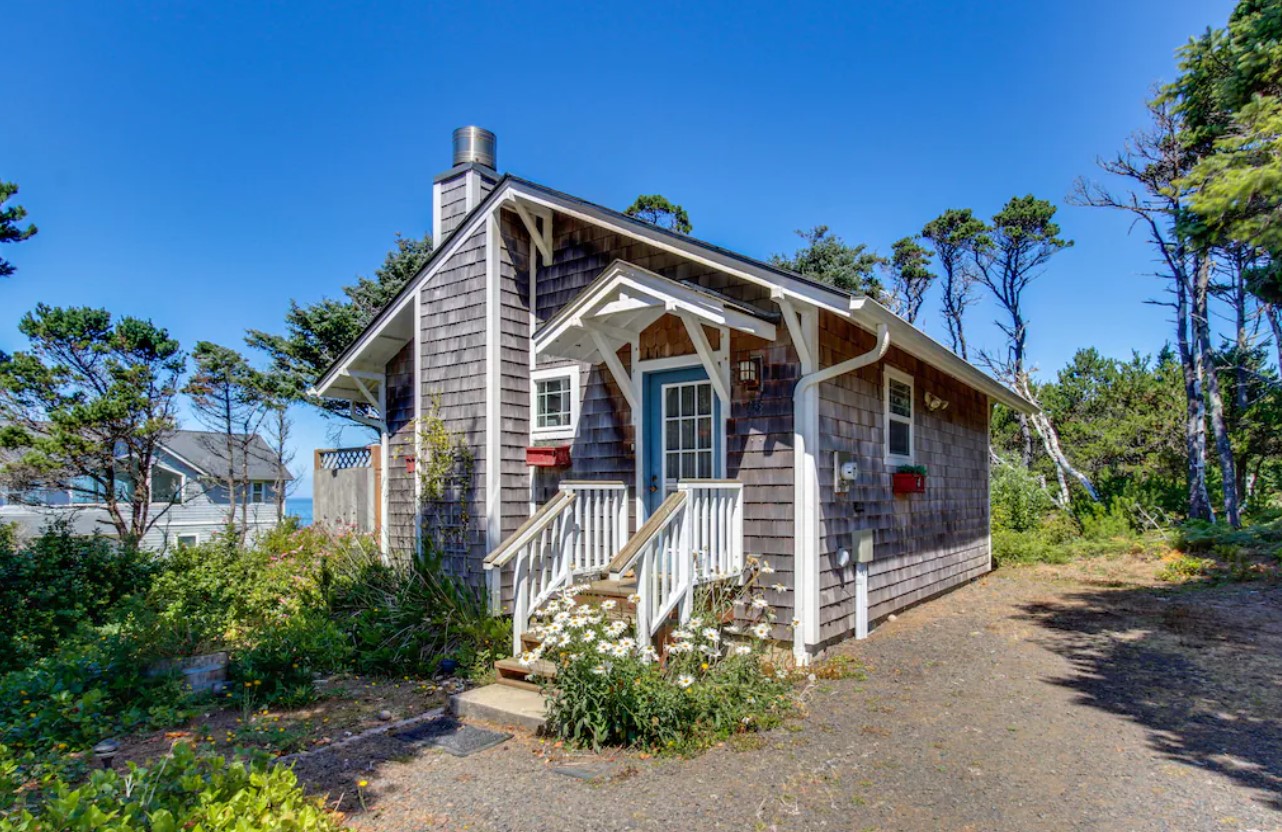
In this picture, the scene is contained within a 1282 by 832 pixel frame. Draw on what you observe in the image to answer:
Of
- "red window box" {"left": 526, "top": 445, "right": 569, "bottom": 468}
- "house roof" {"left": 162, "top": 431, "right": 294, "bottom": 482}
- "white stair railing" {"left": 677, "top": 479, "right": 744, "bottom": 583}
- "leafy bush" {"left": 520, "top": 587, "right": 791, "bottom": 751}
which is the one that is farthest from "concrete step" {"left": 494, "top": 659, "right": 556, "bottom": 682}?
"house roof" {"left": 162, "top": 431, "right": 294, "bottom": 482}

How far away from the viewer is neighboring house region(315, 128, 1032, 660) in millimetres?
5941

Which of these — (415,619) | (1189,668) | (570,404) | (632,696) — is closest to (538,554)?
(415,619)

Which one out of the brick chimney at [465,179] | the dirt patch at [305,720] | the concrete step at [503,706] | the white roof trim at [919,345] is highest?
the brick chimney at [465,179]

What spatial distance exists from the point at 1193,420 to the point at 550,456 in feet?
50.4

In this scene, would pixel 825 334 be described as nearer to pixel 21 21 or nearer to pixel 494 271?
pixel 494 271

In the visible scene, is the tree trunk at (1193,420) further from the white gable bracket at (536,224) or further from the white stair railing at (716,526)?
the white gable bracket at (536,224)

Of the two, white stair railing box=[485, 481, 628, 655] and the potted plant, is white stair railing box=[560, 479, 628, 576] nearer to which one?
white stair railing box=[485, 481, 628, 655]

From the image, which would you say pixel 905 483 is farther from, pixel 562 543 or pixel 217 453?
pixel 217 453

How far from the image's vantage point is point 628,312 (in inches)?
252

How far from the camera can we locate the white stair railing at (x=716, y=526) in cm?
565

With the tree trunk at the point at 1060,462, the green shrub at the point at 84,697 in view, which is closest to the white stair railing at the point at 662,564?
the green shrub at the point at 84,697

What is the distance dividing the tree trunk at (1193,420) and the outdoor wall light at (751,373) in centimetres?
1330

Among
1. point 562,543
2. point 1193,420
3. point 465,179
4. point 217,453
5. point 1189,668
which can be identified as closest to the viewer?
point 1189,668

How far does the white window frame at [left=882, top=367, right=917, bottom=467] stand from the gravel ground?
2237mm
